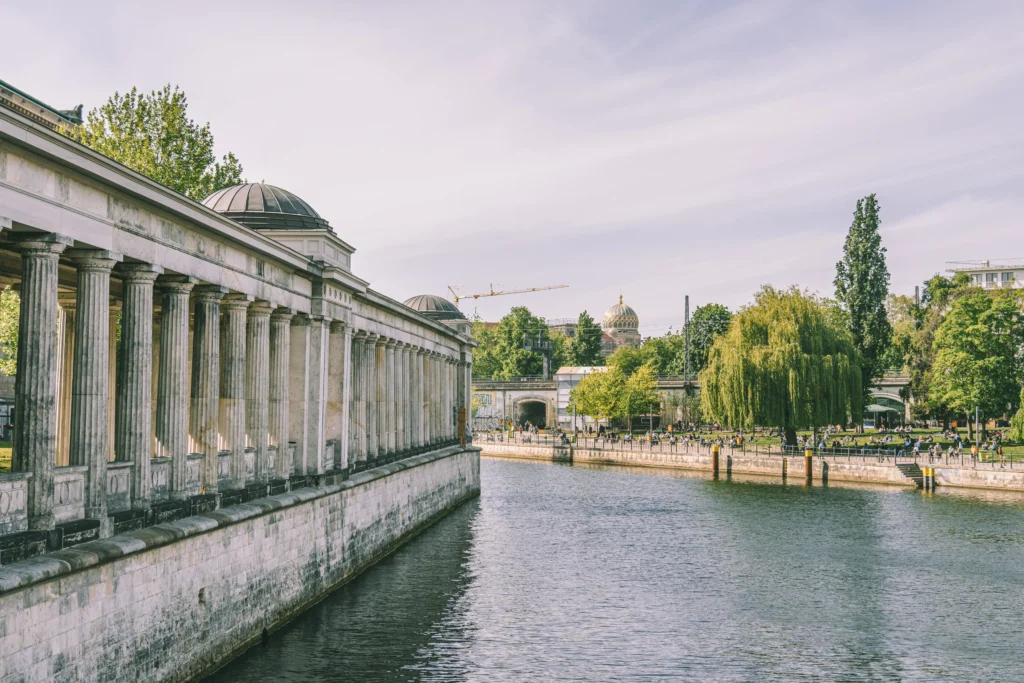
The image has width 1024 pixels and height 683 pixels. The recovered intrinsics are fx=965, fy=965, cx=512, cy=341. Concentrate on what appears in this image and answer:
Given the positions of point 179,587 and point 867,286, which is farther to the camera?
point 867,286

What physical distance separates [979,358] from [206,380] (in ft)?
217

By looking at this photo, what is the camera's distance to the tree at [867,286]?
79.1 m

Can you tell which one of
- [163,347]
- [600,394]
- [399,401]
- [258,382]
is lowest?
[600,394]

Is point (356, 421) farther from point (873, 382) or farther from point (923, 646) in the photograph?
point (873, 382)

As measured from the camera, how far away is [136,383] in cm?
1803

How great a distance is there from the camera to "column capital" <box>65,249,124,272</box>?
16.2m

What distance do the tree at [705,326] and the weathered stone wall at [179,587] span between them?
90.3 m

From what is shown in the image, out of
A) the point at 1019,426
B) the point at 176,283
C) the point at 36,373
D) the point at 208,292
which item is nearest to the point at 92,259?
the point at 36,373

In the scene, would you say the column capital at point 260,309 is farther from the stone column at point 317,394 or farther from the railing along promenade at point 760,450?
the railing along promenade at point 760,450

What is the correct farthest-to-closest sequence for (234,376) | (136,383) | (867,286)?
(867,286) → (234,376) → (136,383)

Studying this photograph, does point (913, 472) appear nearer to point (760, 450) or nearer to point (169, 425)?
point (760, 450)

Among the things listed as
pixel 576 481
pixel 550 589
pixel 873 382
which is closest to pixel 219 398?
pixel 550 589

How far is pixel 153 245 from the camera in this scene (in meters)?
18.2

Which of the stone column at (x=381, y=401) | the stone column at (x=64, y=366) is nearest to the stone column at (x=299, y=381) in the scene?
the stone column at (x=64, y=366)
